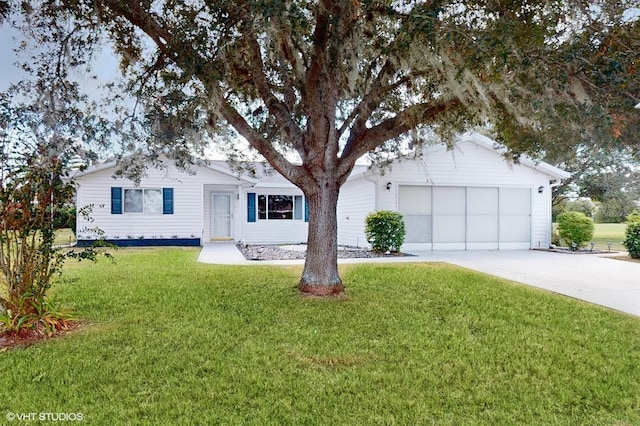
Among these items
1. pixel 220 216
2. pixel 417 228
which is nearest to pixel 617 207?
pixel 417 228

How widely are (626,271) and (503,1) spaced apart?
685cm

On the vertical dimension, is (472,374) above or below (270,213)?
below

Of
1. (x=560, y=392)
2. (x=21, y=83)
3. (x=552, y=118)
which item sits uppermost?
(x=21, y=83)

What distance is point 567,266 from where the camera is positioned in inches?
376

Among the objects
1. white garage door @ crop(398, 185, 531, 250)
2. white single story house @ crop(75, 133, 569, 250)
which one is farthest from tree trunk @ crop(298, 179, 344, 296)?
white garage door @ crop(398, 185, 531, 250)

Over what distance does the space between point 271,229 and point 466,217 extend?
720cm

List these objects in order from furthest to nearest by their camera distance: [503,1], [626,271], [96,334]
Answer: [626,271], [503,1], [96,334]

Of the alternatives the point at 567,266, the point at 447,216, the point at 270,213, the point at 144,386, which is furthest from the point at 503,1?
the point at 270,213

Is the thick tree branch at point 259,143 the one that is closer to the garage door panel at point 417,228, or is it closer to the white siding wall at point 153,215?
the garage door panel at point 417,228

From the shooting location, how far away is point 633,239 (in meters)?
11.2

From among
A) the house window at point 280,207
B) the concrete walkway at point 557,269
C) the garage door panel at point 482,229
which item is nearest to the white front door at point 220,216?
the house window at point 280,207

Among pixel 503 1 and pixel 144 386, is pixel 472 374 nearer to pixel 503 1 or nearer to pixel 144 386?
pixel 144 386

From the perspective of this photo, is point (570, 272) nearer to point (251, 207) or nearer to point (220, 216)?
point (251, 207)

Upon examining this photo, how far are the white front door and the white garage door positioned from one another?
7.08m
